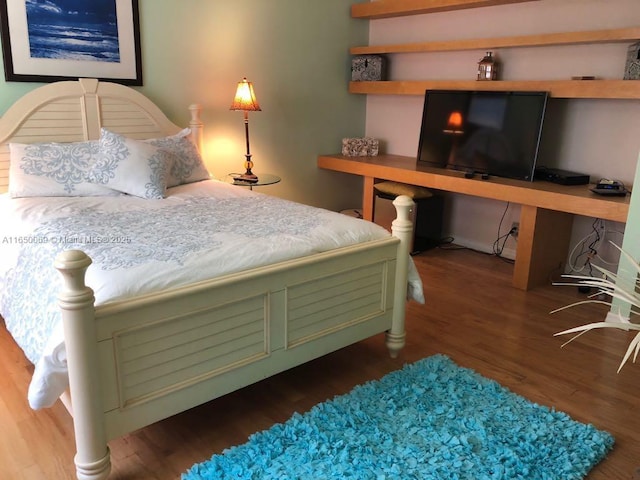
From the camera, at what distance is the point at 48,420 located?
2104 mm

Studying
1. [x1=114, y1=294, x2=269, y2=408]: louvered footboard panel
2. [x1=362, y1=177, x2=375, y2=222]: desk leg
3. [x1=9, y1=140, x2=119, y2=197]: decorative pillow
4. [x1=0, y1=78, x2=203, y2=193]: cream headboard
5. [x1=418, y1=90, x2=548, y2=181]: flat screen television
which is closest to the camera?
[x1=114, y1=294, x2=269, y2=408]: louvered footboard panel

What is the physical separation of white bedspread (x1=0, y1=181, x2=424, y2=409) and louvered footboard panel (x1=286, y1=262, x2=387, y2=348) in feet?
0.48

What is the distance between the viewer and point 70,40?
3.30 meters

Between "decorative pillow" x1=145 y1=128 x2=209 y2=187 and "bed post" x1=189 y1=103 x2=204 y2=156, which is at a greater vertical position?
"bed post" x1=189 y1=103 x2=204 y2=156

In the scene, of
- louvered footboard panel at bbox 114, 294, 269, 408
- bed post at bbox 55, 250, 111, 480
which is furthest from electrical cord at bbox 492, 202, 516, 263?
bed post at bbox 55, 250, 111, 480

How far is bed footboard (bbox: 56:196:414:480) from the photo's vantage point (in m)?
1.62

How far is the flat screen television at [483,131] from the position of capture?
3.62 metres

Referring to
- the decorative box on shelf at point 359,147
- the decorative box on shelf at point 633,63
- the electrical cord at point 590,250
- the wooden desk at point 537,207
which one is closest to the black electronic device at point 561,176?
the wooden desk at point 537,207

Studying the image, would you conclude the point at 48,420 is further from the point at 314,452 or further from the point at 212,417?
the point at 314,452

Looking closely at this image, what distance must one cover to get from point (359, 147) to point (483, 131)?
50.8 inches

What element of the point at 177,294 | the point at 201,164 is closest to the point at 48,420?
the point at 177,294

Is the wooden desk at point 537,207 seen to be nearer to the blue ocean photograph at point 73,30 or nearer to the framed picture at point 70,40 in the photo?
the framed picture at point 70,40

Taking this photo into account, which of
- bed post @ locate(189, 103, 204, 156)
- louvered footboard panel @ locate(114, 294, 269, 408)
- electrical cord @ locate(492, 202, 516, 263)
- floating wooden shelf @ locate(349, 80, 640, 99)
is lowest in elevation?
electrical cord @ locate(492, 202, 516, 263)

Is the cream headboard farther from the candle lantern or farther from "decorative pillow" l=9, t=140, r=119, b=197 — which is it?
the candle lantern
